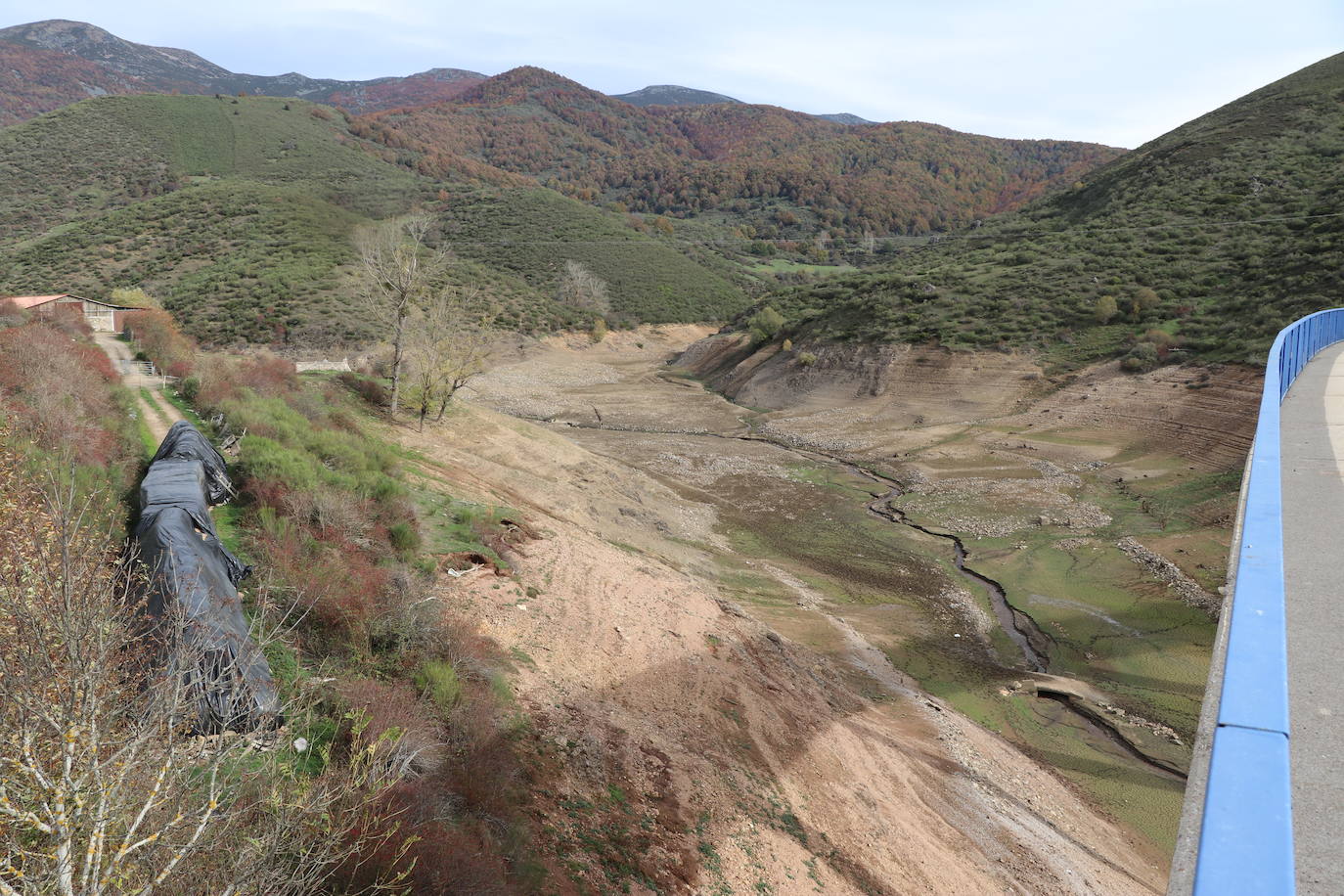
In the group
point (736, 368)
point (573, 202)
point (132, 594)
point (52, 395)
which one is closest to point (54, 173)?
point (573, 202)

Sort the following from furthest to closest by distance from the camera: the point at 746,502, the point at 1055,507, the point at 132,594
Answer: the point at 746,502 → the point at 1055,507 → the point at 132,594

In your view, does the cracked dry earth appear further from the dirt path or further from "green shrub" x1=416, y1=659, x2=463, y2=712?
the dirt path

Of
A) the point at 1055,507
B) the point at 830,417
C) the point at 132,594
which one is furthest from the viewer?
the point at 830,417

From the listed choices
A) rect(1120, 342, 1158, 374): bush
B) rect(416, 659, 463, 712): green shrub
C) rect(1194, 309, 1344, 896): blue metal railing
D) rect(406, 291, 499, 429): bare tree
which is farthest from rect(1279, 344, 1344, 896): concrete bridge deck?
rect(1120, 342, 1158, 374): bush

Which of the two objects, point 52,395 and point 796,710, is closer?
point 796,710

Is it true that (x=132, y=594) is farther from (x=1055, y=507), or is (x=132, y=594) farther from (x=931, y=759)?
(x=1055, y=507)

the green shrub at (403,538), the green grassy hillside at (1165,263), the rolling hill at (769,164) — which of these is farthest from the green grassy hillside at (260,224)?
the green grassy hillside at (1165,263)

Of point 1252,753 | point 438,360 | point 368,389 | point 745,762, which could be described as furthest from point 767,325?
point 1252,753
